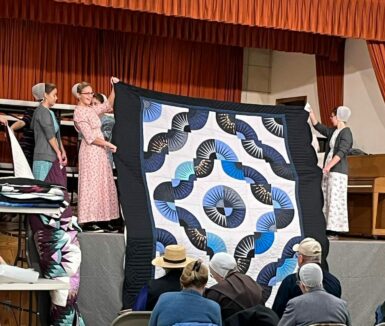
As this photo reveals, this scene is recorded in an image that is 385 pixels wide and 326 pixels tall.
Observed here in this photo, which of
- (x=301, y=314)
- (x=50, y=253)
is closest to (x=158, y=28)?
(x=50, y=253)

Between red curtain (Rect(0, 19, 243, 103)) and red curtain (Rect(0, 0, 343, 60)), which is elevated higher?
red curtain (Rect(0, 0, 343, 60))

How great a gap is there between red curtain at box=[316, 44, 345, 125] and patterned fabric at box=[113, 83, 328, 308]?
295 cm

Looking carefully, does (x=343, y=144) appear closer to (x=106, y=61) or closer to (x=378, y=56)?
(x=378, y=56)

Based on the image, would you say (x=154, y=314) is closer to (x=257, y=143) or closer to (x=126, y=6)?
(x=257, y=143)

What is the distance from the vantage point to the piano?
26.8ft

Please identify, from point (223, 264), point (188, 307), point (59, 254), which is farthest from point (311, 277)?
point (59, 254)

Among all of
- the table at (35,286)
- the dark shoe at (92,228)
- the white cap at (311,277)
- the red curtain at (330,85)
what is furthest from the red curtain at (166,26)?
the white cap at (311,277)

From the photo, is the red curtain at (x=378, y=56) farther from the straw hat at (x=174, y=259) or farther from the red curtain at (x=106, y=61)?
the straw hat at (x=174, y=259)

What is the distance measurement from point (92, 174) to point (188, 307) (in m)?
2.95

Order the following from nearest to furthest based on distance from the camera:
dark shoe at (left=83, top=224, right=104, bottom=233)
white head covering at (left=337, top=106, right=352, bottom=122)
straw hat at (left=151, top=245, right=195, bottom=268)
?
1. straw hat at (left=151, top=245, right=195, bottom=268)
2. dark shoe at (left=83, top=224, right=104, bottom=233)
3. white head covering at (left=337, top=106, right=352, bottom=122)

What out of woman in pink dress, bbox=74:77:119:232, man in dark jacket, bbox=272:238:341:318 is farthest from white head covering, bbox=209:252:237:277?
woman in pink dress, bbox=74:77:119:232

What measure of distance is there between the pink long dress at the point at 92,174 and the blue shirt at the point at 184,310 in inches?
111

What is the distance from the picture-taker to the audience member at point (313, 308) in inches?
159

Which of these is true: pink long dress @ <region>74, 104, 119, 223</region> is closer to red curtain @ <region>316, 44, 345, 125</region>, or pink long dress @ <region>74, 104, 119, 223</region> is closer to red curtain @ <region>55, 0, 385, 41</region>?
red curtain @ <region>55, 0, 385, 41</region>
